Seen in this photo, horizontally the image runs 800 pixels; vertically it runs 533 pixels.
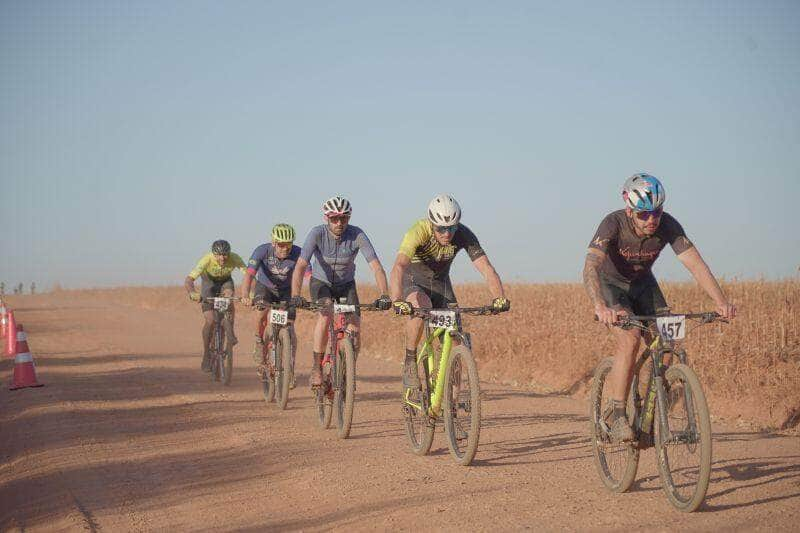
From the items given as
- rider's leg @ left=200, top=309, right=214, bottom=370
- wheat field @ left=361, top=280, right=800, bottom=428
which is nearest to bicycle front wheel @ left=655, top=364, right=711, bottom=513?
wheat field @ left=361, top=280, right=800, bottom=428

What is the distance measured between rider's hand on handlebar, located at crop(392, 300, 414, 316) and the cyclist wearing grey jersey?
2005mm

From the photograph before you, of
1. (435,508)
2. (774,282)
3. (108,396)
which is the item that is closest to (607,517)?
(435,508)

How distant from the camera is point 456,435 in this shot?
8.09m

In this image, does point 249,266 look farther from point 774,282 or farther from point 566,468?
point 774,282

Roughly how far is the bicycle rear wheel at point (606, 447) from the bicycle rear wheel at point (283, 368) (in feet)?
18.0

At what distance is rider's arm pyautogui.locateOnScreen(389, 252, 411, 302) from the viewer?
8.36 m

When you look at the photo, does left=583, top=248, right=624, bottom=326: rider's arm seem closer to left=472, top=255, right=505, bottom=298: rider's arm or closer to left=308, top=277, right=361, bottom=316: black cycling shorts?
left=472, top=255, right=505, bottom=298: rider's arm

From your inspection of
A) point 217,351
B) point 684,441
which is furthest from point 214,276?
point 684,441

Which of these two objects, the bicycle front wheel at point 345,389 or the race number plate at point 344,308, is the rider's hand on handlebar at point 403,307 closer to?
the race number plate at point 344,308

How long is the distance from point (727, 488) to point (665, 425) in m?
1.23

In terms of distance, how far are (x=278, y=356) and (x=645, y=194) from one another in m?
6.98

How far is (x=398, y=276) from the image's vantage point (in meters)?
8.39

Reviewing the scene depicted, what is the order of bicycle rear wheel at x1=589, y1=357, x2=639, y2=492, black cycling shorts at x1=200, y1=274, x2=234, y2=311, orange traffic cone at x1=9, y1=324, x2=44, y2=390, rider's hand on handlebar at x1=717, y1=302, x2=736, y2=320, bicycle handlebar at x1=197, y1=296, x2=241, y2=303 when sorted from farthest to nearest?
black cycling shorts at x1=200, y1=274, x2=234, y2=311
bicycle handlebar at x1=197, y1=296, x2=241, y2=303
orange traffic cone at x1=9, y1=324, x2=44, y2=390
bicycle rear wheel at x1=589, y1=357, x2=639, y2=492
rider's hand on handlebar at x1=717, y1=302, x2=736, y2=320

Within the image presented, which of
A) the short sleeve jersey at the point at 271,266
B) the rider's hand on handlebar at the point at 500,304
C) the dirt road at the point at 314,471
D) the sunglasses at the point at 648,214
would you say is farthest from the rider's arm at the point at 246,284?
the sunglasses at the point at 648,214
